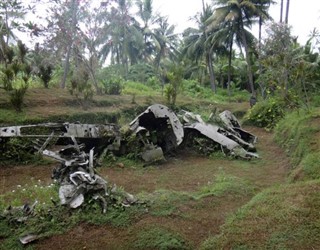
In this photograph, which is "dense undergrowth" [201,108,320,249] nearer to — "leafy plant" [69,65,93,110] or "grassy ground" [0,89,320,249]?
"grassy ground" [0,89,320,249]

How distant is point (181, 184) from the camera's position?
286 inches

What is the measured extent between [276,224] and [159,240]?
5.04 ft

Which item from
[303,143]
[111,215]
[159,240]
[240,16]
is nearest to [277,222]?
[159,240]

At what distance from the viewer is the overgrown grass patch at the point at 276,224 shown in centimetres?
402

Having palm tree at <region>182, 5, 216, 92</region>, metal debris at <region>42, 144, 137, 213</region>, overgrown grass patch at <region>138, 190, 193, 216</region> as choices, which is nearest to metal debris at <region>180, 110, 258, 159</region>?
overgrown grass patch at <region>138, 190, 193, 216</region>

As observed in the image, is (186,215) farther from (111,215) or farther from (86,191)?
(86,191)

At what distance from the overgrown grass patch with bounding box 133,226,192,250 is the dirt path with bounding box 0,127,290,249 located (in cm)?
9

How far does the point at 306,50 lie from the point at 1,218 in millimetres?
21948

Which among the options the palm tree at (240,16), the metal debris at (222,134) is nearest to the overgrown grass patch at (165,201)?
the metal debris at (222,134)

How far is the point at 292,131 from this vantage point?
34.3 feet

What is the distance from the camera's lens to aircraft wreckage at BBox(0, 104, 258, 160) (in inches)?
335

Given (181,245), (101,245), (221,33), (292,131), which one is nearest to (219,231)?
(181,245)

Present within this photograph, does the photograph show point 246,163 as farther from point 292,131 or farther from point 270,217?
point 270,217

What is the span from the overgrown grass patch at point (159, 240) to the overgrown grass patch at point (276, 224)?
0.32 m
